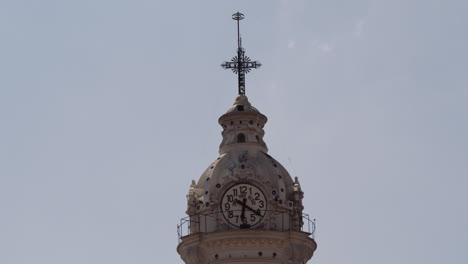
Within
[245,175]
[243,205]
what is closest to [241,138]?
[245,175]

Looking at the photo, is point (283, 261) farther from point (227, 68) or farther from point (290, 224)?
point (227, 68)

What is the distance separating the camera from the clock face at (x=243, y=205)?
86000 millimetres

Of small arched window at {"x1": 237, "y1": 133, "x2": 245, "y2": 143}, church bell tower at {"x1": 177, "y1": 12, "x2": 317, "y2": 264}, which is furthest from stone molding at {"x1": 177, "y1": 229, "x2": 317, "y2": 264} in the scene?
small arched window at {"x1": 237, "y1": 133, "x2": 245, "y2": 143}

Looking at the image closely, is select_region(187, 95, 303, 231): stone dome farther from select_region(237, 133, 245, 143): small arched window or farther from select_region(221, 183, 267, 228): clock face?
select_region(221, 183, 267, 228): clock face

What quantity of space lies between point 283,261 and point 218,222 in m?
4.42

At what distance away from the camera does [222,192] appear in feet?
284

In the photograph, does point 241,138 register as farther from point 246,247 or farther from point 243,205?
point 246,247

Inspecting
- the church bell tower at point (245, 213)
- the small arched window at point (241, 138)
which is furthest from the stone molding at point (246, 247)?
the small arched window at point (241, 138)

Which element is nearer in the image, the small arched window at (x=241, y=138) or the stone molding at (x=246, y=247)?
the stone molding at (x=246, y=247)

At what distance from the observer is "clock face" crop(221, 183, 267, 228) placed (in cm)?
8600

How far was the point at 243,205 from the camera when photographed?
86.1 metres

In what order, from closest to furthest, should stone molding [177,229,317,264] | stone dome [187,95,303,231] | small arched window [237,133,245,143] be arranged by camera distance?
stone molding [177,229,317,264], stone dome [187,95,303,231], small arched window [237,133,245,143]

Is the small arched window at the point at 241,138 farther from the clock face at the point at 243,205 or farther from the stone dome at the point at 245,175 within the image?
the clock face at the point at 243,205

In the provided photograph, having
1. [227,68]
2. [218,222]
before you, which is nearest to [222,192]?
[218,222]
